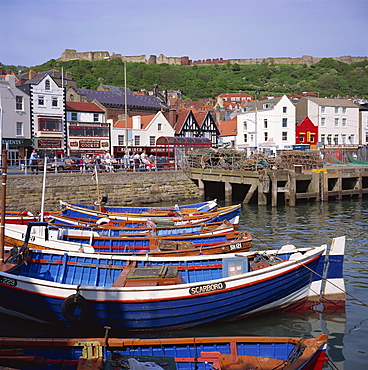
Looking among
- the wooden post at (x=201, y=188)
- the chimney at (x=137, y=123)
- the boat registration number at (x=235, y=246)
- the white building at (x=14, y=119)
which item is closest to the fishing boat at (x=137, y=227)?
the boat registration number at (x=235, y=246)

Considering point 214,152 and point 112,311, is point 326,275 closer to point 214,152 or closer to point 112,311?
point 112,311

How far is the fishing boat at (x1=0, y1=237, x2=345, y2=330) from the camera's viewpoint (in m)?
10.4

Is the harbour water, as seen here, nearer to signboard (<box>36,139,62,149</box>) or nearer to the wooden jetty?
the wooden jetty

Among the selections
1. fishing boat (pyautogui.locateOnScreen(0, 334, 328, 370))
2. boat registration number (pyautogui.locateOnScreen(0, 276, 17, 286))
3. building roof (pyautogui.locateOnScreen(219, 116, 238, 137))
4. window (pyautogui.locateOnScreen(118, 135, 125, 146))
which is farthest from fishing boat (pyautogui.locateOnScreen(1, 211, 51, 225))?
building roof (pyautogui.locateOnScreen(219, 116, 238, 137))

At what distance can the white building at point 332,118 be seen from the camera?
215 feet

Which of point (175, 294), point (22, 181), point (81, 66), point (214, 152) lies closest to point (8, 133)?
point (22, 181)

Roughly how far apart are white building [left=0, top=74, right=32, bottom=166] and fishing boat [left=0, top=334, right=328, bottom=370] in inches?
1513

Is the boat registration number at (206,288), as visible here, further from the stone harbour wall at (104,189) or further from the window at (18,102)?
the window at (18,102)

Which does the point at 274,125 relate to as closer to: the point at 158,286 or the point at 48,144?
the point at 48,144

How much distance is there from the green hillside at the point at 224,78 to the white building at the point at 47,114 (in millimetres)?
94460

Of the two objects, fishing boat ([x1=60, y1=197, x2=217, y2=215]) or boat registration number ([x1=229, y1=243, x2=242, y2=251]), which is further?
fishing boat ([x1=60, y1=197, x2=217, y2=215])

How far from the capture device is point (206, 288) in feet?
34.5

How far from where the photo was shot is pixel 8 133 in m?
43.8

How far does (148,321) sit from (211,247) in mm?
4221
